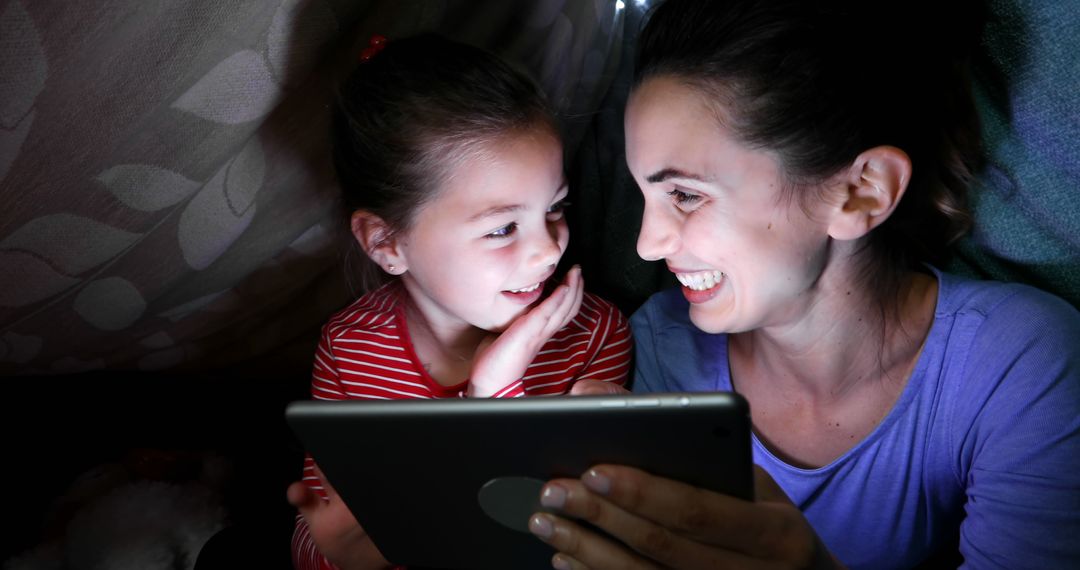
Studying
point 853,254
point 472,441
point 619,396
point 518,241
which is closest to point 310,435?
point 472,441

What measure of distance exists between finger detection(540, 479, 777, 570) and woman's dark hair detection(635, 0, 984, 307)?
395 millimetres

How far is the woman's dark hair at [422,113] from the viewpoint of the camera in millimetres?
1073

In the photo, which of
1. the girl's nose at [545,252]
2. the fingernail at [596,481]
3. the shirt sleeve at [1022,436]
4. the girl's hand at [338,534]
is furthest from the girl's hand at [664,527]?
the girl's nose at [545,252]

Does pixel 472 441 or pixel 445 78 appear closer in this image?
pixel 472 441

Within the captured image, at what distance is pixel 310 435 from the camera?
0.72 m

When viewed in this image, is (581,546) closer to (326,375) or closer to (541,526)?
(541,526)

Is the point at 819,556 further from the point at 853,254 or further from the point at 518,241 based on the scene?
the point at 518,241

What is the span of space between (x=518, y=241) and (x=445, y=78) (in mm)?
239

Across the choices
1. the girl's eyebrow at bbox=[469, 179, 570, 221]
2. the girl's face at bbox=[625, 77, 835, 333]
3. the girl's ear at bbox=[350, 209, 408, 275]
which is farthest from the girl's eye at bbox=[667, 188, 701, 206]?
the girl's ear at bbox=[350, 209, 408, 275]

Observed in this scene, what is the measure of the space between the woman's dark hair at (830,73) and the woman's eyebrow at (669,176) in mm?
65

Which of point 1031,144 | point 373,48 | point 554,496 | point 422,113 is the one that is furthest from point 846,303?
point 373,48

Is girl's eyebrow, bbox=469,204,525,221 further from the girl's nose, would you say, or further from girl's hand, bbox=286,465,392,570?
girl's hand, bbox=286,465,392,570

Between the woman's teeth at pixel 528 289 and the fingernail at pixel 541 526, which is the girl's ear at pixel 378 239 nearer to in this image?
the woman's teeth at pixel 528 289

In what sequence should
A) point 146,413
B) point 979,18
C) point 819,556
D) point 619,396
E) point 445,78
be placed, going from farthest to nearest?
point 146,413 < point 445,78 < point 979,18 < point 819,556 < point 619,396
